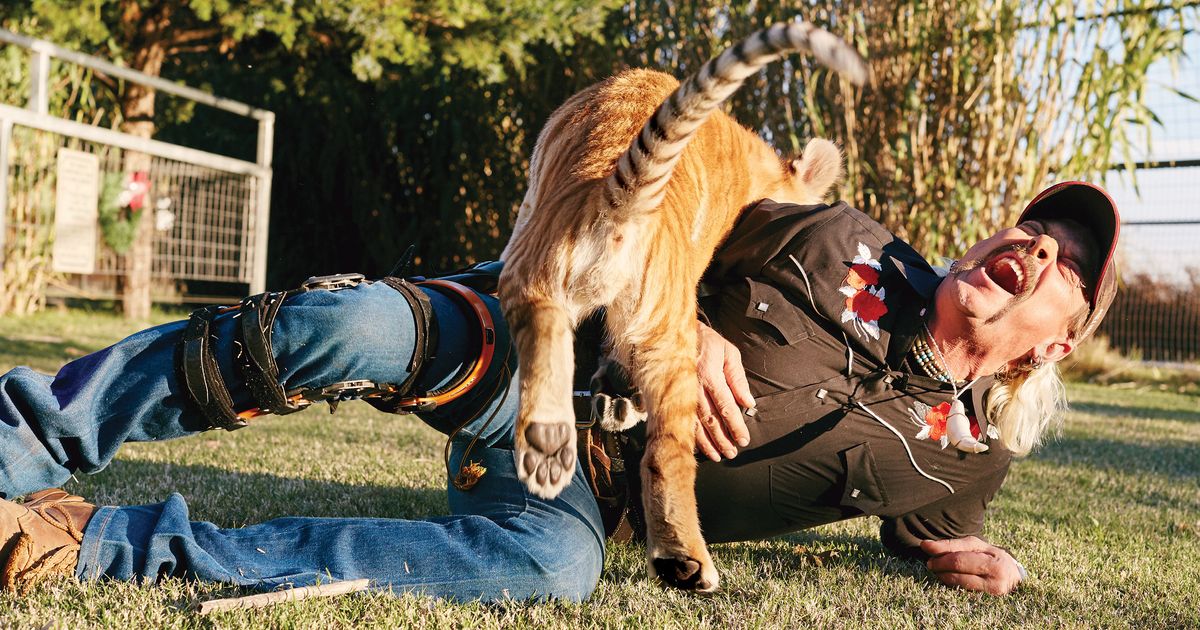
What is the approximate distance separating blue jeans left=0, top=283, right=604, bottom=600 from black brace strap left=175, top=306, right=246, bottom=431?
3 cm

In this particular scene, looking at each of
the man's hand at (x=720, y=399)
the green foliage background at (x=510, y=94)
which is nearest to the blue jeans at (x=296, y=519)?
the man's hand at (x=720, y=399)

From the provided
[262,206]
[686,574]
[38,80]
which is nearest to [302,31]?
[262,206]

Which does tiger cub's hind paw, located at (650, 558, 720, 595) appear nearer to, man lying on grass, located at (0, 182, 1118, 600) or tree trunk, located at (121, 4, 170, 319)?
man lying on grass, located at (0, 182, 1118, 600)

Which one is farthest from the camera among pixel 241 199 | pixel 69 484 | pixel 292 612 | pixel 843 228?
pixel 241 199

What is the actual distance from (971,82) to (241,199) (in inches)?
281

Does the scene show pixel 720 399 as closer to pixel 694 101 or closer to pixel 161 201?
pixel 694 101

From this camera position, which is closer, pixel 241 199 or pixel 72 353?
pixel 72 353

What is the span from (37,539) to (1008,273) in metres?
2.28

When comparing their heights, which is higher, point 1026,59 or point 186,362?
point 1026,59

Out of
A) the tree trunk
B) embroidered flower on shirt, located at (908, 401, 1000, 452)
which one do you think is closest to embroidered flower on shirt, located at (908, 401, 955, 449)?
embroidered flower on shirt, located at (908, 401, 1000, 452)

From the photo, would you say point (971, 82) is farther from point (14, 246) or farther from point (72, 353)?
point (14, 246)

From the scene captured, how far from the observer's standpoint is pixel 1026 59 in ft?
22.7

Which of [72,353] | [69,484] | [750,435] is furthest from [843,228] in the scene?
[72,353]

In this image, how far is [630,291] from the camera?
2.08m
